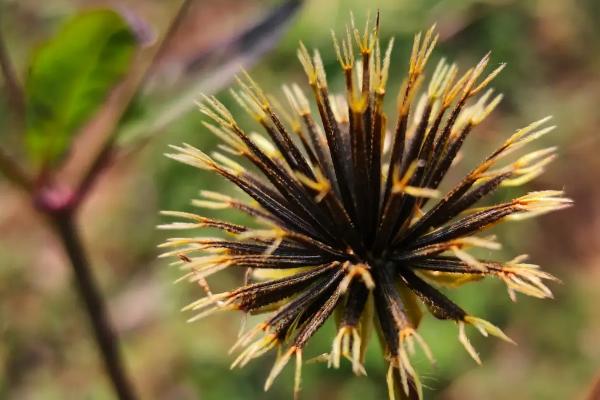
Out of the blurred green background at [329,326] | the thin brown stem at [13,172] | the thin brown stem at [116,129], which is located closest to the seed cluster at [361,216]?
the thin brown stem at [116,129]

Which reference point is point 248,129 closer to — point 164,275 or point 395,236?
point 164,275

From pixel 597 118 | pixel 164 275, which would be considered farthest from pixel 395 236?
pixel 597 118

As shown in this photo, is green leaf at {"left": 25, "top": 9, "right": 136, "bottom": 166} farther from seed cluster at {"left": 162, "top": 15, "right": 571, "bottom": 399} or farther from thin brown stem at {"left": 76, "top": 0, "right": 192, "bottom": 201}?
seed cluster at {"left": 162, "top": 15, "right": 571, "bottom": 399}

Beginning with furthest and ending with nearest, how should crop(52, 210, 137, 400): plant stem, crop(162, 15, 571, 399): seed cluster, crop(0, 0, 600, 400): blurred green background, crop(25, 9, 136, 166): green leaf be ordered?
crop(0, 0, 600, 400): blurred green background, crop(52, 210, 137, 400): plant stem, crop(25, 9, 136, 166): green leaf, crop(162, 15, 571, 399): seed cluster

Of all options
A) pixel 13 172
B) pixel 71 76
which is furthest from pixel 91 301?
pixel 71 76

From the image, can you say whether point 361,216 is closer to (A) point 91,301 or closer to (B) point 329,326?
(A) point 91,301

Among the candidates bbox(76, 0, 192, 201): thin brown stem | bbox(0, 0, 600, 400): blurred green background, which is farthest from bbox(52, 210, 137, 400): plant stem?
bbox(0, 0, 600, 400): blurred green background
